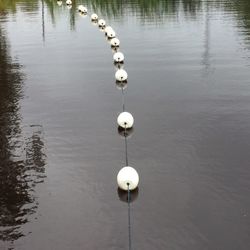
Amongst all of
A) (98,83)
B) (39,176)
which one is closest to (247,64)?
(98,83)

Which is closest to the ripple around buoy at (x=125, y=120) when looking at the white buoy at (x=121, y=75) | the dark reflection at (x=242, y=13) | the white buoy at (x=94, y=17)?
the white buoy at (x=121, y=75)

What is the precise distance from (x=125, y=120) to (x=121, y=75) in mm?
5000

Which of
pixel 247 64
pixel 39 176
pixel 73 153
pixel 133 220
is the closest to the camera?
pixel 133 220

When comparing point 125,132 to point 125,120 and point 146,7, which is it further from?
point 146,7

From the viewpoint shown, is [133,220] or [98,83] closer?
[133,220]

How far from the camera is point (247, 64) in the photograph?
63.3 ft

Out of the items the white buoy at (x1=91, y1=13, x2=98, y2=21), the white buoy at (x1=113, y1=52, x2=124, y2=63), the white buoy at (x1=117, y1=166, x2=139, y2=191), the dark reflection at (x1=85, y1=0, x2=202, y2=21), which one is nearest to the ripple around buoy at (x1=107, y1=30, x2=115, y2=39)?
the white buoy at (x1=113, y1=52, x2=124, y2=63)

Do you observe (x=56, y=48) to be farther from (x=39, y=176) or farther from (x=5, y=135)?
(x=39, y=176)

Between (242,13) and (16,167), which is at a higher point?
(242,13)

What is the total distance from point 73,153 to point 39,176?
143 centimetres

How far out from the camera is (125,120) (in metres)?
12.2

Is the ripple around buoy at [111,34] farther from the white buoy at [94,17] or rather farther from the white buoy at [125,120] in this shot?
the white buoy at [125,120]

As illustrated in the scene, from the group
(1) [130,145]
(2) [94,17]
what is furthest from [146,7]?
(1) [130,145]

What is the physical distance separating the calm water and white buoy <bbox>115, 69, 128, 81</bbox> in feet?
1.29
